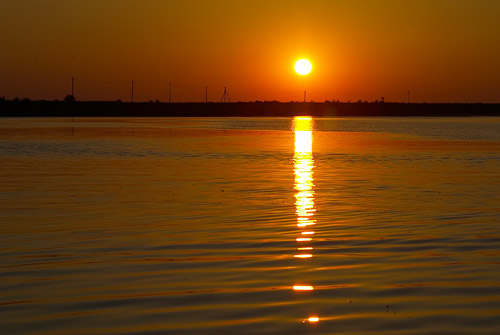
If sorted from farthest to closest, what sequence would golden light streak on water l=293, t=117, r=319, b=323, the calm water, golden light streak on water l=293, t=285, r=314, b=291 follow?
golden light streak on water l=293, t=117, r=319, b=323
golden light streak on water l=293, t=285, r=314, b=291
the calm water

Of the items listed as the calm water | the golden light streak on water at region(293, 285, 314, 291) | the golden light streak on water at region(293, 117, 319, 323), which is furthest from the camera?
the golden light streak on water at region(293, 117, 319, 323)

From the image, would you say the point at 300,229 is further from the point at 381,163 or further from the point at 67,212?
the point at 381,163

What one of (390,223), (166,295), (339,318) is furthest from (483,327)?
(390,223)

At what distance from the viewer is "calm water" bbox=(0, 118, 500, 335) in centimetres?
757

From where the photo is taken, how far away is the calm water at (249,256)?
24.8 feet

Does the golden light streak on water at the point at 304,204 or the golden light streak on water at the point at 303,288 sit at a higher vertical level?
the golden light streak on water at the point at 303,288

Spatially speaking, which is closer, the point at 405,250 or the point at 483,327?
the point at 483,327

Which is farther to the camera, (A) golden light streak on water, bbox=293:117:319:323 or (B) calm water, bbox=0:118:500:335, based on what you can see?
(A) golden light streak on water, bbox=293:117:319:323

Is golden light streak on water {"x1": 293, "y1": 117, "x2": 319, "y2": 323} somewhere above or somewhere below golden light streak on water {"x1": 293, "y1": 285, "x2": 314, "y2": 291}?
below

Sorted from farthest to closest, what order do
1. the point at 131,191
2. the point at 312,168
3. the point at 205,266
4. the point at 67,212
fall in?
the point at 312,168 → the point at 131,191 → the point at 67,212 → the point at 205,266

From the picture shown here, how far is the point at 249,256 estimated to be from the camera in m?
10.5

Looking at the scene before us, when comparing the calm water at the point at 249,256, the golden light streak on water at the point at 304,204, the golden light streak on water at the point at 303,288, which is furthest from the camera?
the golden light streak on water at the point at 304,204

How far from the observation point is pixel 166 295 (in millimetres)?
8406

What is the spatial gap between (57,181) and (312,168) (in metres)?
9.23
